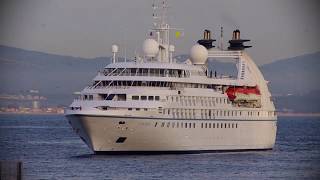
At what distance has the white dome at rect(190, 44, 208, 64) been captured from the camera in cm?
9695

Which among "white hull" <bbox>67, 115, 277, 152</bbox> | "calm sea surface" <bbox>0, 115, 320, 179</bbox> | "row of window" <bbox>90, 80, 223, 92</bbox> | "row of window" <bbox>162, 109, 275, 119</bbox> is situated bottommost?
"calm sea surface" <bbox>0, 115, 320, 179</bbox>

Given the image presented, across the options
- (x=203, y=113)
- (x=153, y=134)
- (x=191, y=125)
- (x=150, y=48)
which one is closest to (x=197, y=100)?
(x=203, y=113)

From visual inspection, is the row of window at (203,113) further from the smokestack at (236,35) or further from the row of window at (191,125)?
the smokestack at (236,35)

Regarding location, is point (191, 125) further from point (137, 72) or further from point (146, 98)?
point (137, 72)

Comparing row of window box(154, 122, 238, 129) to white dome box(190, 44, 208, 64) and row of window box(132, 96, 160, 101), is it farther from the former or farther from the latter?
white dome box(190, 44, 208, 64)

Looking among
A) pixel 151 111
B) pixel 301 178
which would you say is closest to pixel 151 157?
pixel 151 111

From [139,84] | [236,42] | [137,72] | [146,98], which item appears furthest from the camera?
[236,42]

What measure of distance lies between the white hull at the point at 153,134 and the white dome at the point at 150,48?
238 inches

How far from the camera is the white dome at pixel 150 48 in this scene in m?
91.2

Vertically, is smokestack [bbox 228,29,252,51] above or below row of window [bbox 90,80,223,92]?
above

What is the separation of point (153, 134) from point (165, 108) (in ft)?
7.60

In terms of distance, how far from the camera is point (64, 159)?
83750 millimetres

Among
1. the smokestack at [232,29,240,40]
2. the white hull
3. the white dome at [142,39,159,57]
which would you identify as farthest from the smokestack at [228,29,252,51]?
the white dome at [142,39,159,57]

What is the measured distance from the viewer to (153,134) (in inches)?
3327
